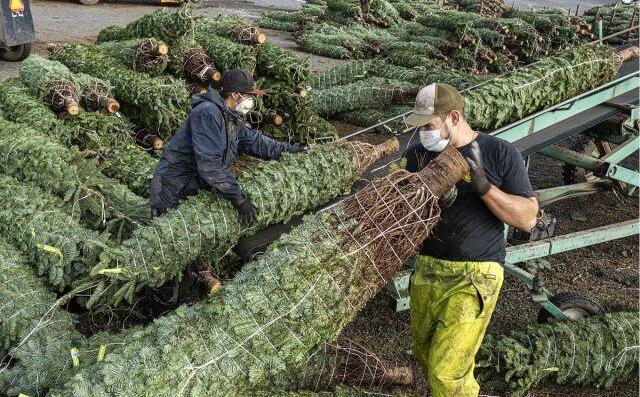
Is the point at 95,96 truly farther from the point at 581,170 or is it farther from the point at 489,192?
the point at 581,170

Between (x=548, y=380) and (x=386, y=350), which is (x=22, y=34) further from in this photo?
(x=548, y=380)

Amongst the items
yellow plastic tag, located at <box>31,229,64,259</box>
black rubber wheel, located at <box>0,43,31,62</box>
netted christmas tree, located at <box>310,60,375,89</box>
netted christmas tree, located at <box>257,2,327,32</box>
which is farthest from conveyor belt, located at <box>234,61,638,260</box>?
netted christmas tree, located at <box>257,2,327,32</box>

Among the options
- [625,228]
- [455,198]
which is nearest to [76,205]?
[455,198]

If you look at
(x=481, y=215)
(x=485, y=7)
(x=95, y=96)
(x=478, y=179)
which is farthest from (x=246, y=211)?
(x=485, y=7)

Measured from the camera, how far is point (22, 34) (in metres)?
13.2

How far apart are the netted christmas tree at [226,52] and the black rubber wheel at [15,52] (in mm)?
5261

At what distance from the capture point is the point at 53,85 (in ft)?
29.2

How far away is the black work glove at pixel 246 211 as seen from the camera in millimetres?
6027

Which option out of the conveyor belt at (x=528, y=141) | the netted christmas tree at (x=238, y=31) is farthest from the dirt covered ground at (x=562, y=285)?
the netted christmas tree at (x=238, y=31)

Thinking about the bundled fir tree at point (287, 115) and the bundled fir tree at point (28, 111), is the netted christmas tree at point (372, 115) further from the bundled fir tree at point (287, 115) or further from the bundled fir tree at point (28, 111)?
the bundled fir tree at point (28, 111)

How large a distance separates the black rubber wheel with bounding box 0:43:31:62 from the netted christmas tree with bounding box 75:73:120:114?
5704mm

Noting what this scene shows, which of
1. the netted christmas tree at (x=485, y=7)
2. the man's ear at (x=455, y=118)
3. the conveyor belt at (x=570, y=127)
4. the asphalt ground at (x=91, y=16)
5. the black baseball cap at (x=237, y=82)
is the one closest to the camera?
the man's ear at (x=455, y=118)

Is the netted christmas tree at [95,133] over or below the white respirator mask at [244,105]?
below

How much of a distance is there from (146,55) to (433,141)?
6.61 meters
